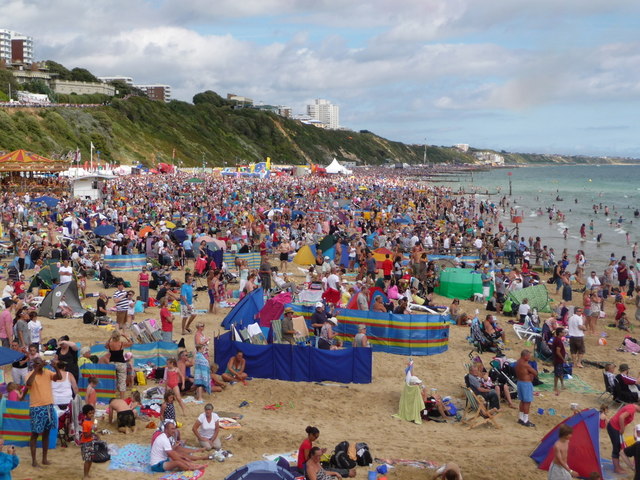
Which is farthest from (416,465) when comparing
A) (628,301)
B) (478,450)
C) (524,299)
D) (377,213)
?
(377,213)

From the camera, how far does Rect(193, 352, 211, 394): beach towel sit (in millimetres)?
9156

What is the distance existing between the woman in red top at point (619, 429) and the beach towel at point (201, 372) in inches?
217

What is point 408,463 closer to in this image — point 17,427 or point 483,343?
point 17,427

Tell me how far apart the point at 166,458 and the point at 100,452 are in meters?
0.76

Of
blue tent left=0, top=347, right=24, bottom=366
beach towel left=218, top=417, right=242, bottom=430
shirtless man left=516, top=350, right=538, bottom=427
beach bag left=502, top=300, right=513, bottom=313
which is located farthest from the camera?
beach bag left=502, top=300, right=513, bottom=313

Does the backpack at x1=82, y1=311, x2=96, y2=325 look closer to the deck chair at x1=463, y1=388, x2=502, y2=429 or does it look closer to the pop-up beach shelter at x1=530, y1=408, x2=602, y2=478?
the deck chair at x1=463, y1=388, x2=502, y2=429

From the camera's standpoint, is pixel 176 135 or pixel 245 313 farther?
pixel 176 135

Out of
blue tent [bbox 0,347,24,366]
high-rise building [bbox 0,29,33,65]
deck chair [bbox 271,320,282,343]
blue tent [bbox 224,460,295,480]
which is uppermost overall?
high-rise building [bbox 0,29,33,65]

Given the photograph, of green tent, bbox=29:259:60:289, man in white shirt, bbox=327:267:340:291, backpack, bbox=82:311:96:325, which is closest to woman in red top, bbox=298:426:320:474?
backpack, bbox=82:311:96:325

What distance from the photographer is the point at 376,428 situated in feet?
27.8

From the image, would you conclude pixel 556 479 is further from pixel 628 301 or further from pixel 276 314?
pixel 628 301

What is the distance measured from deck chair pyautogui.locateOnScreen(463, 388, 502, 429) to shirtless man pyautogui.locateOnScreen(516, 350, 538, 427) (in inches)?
13.8

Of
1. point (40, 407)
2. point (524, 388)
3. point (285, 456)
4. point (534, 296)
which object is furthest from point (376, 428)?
point (534, 296)

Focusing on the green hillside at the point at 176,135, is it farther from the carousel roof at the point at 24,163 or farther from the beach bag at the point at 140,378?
the beach bag at the point at 140,378
